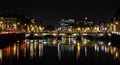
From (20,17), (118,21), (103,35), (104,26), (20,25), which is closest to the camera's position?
(103,35)

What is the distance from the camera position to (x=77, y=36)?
141500 millimetres

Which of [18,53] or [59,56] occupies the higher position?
[18,53]

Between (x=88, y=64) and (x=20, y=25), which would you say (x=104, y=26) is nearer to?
(x=20, y=25)

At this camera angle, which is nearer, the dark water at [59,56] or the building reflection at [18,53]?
the dark water at [59,56]

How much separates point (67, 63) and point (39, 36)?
93570 mm

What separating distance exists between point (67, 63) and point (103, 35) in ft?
267

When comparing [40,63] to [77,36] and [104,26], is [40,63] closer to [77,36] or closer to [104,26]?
[77,36]

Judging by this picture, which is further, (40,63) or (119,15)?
(119,15)

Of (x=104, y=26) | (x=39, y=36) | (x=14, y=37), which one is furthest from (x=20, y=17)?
(x=14, y=37)

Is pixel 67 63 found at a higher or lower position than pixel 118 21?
lower

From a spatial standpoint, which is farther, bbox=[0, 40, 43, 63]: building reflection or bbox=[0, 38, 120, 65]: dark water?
bbox=[0, 40, 43, 63]: building reflection

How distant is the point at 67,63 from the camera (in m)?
40.9

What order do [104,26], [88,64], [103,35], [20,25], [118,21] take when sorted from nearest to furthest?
[88,64] < [103,35] < [118,21] < [20,25] < [104,26]

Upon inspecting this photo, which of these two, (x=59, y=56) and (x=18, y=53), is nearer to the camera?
(x=59, y=56)
